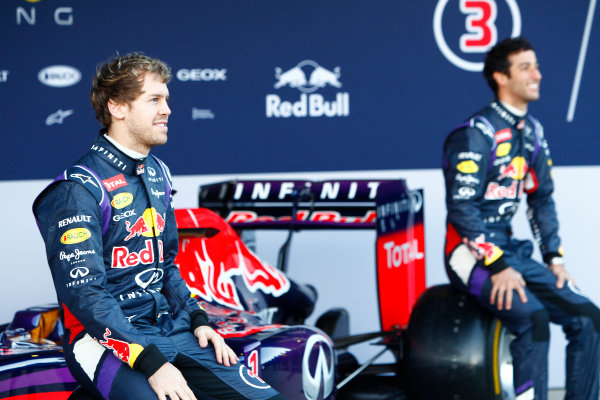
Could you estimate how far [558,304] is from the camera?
119 inches

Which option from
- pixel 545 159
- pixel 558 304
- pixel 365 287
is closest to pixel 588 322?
pixel 558 304

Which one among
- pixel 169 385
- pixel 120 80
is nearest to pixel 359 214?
pixel 120 80

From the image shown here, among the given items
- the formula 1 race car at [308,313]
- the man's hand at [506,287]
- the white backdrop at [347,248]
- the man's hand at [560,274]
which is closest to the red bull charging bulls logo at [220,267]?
the formula 1 race car at [308,313]

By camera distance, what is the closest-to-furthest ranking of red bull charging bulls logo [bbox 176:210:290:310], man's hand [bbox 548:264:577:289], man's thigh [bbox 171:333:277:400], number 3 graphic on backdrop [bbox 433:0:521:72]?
man's thigh [bbox 171:333:277:400]
red bull charging bulls logo [bbox 176:210:290:310]
man's hand [bbox 548:264:577:289]
number 3 graphic on backdrop [bbox 433:0:521:72]

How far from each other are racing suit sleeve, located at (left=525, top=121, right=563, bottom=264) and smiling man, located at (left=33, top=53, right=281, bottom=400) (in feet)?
5.48

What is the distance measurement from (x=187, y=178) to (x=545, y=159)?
1978 millimetres

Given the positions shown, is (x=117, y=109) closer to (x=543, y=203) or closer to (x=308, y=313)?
(x=308, y=313)

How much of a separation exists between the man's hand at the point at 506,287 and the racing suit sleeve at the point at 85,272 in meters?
1.46

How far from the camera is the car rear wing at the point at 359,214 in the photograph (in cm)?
329

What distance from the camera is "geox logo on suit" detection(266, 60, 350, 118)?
4.46 metres

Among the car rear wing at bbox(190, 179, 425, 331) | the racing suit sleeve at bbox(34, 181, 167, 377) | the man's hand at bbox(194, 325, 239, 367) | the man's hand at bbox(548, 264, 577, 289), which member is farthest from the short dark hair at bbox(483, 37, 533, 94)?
the racing suit sleeve at bbox(34, 181, 167, 377)

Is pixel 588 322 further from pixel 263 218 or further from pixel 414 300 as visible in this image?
pixel 263 218

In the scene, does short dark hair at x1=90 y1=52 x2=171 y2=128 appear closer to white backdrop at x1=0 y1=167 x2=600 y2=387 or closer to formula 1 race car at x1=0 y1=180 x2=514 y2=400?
formula 1 race car at x1=0 y1=180 x2=514 y2=400

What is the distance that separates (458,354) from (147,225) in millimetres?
1416
